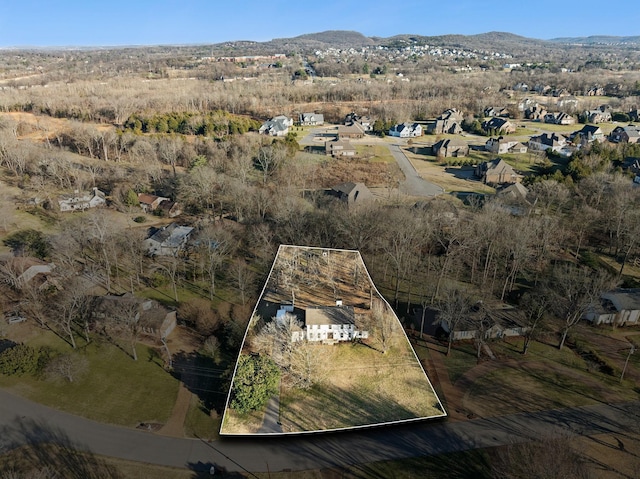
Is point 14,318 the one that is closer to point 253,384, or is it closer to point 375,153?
point 253,384

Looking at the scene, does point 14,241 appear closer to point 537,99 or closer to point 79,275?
point 79,275

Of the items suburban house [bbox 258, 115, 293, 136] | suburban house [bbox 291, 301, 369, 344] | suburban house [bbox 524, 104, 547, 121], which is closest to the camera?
suburban house [bbox 291, 301, 369, 344]

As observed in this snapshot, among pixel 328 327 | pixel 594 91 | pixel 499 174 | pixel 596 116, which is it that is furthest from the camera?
pixel 594 91

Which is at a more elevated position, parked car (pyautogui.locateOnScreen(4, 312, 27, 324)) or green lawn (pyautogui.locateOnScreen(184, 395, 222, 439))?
parked car (pyautogui.locateOnScreen(4, 312, 27, 324))

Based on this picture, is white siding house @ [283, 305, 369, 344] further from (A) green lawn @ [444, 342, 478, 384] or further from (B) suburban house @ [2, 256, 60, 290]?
(B) suburban house @ [2, 256, 60, 290]

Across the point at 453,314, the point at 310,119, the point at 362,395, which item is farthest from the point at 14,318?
the point at 310,119

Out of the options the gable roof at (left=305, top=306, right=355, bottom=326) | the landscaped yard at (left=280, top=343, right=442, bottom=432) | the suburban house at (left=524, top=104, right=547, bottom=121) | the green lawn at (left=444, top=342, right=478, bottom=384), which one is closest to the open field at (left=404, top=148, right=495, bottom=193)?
the green lawn at (left=444, top=342, right=478, bottom=384)

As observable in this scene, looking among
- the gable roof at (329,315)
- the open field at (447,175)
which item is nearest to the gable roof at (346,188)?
the open field at (447,175)

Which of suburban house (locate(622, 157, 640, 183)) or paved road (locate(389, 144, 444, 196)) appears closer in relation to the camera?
paved road (locate(389, 144, 444, 196))
